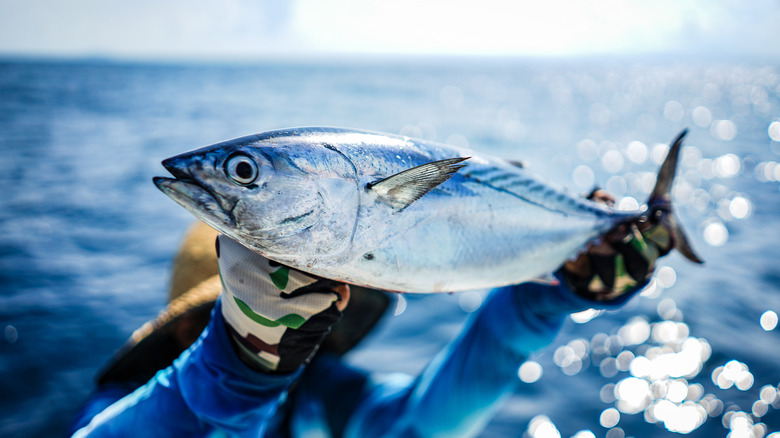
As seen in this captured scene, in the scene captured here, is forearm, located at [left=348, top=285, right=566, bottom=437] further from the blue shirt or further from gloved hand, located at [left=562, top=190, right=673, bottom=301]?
gloved hand, located at [left=562, top=190, right=673, bottom=301]

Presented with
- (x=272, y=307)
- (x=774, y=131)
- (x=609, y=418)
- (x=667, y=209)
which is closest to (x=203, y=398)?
(x=272, y=307)

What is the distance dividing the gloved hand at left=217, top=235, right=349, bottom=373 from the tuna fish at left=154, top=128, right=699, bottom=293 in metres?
0.17

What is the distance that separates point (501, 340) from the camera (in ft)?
9.12

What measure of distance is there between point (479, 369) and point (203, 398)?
1670 mm

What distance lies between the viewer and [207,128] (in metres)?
25.9

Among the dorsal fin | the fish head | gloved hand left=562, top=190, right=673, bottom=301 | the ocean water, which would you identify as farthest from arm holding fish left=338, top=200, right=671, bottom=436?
the fish head

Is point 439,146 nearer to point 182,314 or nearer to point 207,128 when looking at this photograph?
point 182,314

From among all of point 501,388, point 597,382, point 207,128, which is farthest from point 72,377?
point 207,128

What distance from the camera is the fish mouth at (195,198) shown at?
1.29 metres

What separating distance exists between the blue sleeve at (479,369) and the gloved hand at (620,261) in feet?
0.46

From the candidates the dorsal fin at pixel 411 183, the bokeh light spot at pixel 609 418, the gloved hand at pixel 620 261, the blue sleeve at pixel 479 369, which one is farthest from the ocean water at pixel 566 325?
the dorsal fin at pixel 411 183

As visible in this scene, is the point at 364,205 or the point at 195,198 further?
the point at 364,205

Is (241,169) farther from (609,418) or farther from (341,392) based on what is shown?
(609,418)

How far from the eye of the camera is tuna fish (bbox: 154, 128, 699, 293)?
132cm
